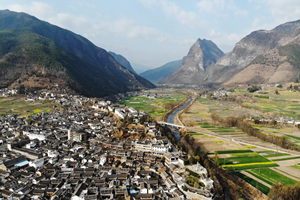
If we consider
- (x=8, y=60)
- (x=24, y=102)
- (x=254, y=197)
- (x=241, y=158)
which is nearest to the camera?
(x=254, y=197)

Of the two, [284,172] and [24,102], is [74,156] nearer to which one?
[284,172]

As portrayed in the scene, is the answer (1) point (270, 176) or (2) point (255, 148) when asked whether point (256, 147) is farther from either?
(1) point (270, 176)

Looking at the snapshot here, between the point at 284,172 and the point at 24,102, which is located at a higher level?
the point at 24,102

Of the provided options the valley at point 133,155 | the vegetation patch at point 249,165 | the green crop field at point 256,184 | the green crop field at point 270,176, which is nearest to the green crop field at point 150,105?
the valley at point 133,155

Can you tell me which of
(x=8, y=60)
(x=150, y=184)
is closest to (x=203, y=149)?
(x=150, y=184)

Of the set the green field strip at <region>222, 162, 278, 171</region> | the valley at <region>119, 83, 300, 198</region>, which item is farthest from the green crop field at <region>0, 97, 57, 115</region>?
the green field strip at <region>222, 162, 278, 171</region>

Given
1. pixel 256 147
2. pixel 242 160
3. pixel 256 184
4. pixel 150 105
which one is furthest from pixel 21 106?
pixel 256 147
